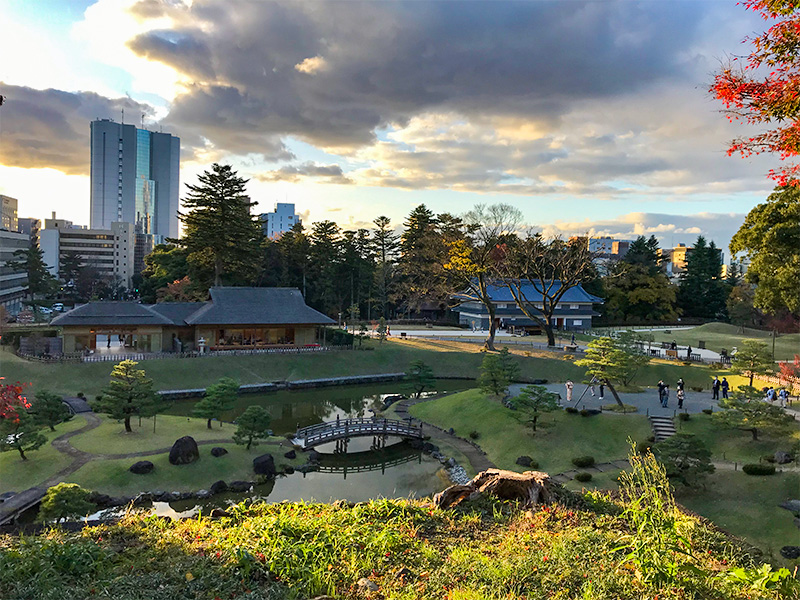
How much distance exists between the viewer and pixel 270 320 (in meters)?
38.1

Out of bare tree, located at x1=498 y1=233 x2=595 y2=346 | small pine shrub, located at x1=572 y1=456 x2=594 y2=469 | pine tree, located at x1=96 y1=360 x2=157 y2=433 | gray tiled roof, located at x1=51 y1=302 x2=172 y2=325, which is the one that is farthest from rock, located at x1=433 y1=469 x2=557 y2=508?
gray tiled roof, located at x1=51 y1=302 x2=172 y2=325

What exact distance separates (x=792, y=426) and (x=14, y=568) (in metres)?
22.8

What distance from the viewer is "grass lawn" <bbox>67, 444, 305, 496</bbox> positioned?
53.1 ft

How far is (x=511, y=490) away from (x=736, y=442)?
14.7 m

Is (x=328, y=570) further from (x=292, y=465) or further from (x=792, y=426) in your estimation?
(x=792, y=426)

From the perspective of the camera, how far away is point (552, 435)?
20.9 meters

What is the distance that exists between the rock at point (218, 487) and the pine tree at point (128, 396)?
17.7 feet

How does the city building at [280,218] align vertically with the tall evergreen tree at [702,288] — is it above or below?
above

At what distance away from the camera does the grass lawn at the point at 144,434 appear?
18969 mm

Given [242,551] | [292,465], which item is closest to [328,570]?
[242,551]

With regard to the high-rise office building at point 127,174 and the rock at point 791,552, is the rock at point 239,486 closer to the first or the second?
the rock at point 791,552

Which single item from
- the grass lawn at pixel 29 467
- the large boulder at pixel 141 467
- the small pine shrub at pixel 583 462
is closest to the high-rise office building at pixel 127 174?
the grass lawn at pixel 29 467

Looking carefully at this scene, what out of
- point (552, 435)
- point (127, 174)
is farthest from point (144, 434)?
point (127, 174)

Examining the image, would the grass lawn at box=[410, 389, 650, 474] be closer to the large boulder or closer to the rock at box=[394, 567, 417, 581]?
the large boulder
